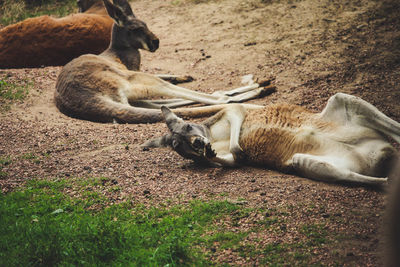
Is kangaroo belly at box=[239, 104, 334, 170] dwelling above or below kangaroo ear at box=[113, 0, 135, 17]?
below

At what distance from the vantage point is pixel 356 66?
591 centimetres

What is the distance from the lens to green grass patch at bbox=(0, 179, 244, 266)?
262 cm

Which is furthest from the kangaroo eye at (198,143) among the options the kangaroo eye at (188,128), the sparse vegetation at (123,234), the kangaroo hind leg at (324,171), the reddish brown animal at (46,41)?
the reddish brown animal at (46,41)

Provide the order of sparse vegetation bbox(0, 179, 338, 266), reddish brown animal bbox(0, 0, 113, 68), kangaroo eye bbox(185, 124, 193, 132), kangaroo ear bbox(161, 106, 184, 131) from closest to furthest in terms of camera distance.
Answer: sparse vegetation bbox(0, 179, 338, 266) < kangaroo eye bbox(185, 124, 193, 132) < kangaroo ear bbox(161, 106, 184, 131) < reddish brown animal bbox(0, 0, 113, 68)

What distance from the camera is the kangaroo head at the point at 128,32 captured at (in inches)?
277

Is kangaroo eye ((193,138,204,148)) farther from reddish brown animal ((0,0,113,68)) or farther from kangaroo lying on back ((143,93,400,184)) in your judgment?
reddish brown animal ((0,0,113,68))

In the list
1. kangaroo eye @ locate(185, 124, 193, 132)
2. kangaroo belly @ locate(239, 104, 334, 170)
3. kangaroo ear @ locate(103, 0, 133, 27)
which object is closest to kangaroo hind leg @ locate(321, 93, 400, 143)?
kangaroo belly @ locate(239, 104, 334, 170)

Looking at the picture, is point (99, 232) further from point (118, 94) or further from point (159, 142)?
point (118, 94)

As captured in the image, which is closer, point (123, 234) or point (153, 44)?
point (123, 234)

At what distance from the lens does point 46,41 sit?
25.6 feet

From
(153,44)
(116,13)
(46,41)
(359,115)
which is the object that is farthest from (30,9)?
(359,115)

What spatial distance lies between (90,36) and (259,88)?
151 inches

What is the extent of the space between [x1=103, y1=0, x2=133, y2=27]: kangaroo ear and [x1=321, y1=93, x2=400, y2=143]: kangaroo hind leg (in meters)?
4.52

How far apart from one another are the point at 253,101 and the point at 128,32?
275 centimetres
